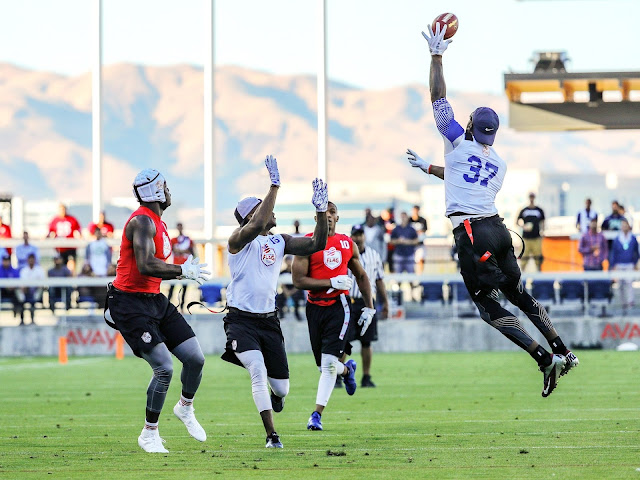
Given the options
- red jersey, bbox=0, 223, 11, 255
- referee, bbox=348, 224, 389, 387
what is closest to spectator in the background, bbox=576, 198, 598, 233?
referee, bbox=348, 224, 389, 387

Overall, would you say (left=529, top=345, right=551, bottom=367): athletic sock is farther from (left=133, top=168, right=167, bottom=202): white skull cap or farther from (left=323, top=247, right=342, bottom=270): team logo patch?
(left=133, top=168, right=167, bottom=202): white skull cap

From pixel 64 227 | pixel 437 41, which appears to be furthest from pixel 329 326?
pixel 64 227

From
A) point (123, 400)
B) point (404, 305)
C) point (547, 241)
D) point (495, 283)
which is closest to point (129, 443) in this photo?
point (495, 283)

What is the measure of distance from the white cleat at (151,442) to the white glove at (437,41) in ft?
12.8

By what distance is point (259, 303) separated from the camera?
36.9ft

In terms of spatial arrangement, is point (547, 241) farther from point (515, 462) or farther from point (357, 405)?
point (515, 462)

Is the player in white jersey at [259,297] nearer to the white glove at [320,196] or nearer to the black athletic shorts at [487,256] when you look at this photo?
the white glove at [320,196]

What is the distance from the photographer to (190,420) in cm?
1136

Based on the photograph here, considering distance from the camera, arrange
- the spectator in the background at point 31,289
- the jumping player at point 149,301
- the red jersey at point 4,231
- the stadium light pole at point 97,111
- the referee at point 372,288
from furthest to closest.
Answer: the stadium light pole at point 97,111 < the red jersey at point 4,231 < the spectator in the background at point 31,289 < the referee at point 372,288 < the jumping player at point 149,301

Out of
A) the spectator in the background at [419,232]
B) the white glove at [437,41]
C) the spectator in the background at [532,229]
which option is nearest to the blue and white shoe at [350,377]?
the white glove at [437,41]

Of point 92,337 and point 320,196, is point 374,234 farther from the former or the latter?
point 320,196

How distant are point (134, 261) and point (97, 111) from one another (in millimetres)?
24060

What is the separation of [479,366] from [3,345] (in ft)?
35.3

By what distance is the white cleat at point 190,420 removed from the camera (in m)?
11.3
